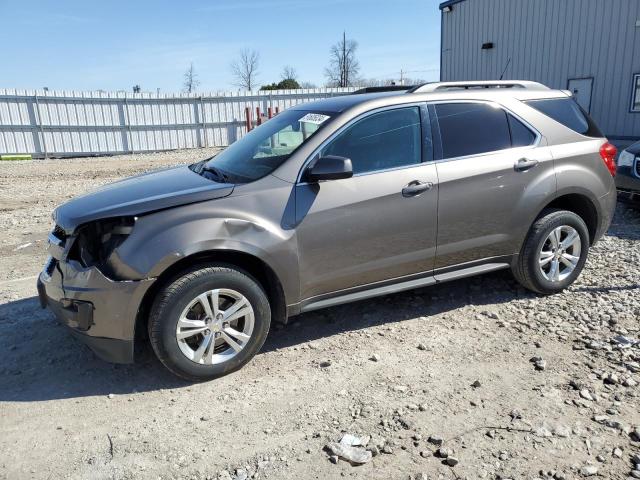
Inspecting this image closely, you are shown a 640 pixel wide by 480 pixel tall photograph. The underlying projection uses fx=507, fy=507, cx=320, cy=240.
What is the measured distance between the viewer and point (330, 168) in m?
3.46

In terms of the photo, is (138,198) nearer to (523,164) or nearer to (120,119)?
(523,164)

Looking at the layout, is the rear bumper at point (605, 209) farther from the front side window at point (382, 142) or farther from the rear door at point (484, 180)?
the front side window at point (382, 142)

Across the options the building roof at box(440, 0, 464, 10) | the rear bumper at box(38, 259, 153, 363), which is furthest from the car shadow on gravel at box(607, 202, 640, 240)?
the building roof at box(440, 0, 464, 10)

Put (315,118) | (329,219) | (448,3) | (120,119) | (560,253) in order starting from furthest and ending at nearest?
(120,119)
(448,3)
(560,253)
(315,118)
(329,219)

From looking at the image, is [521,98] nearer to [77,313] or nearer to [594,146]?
[594,146]

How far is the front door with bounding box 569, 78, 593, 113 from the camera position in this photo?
14.8 m

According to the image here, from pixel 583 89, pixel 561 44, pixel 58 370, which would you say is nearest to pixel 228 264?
pixel 58 370

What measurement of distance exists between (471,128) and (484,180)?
1.48 feet

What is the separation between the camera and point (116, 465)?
8.79ft

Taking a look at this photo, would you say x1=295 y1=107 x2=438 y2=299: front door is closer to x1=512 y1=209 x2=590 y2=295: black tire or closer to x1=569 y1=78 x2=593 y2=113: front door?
x1=512 y1=209 x2=590 y2=295: black tire

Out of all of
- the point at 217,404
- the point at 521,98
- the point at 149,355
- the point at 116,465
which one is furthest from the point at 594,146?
the point at 116,465

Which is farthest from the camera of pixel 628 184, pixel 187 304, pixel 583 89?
pixel 583 89

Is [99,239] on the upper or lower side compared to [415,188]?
lower

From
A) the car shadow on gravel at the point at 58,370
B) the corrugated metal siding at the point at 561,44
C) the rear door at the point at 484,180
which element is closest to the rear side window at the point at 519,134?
the rear door at the point at 484,180
